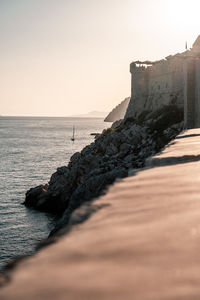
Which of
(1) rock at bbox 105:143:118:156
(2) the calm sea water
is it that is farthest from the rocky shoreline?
(2) the calm sea water

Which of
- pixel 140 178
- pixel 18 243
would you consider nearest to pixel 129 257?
pixel 140 178

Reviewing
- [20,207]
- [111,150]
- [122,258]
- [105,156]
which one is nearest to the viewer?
[122,258]

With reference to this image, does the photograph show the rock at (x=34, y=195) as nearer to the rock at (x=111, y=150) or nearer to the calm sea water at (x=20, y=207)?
the calm sea water at (x=20, y=207)

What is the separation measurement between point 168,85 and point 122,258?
154ft

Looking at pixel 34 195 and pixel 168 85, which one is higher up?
pixel 168 85

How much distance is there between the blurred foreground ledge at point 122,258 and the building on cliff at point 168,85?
2649cm

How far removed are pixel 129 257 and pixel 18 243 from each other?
2652cm

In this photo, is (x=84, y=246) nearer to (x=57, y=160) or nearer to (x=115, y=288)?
(x=115, y=288)

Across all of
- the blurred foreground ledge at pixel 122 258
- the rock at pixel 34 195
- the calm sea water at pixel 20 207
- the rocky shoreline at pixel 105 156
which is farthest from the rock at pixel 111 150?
the blurred foreground ledge at pixel 122 258

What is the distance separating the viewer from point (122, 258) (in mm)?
1495

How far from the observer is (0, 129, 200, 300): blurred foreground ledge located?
1.24m

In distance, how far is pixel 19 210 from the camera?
35.7 m

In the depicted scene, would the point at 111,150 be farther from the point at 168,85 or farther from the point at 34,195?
the point at 168,85

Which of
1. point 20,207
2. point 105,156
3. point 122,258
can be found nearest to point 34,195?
point 20,207
